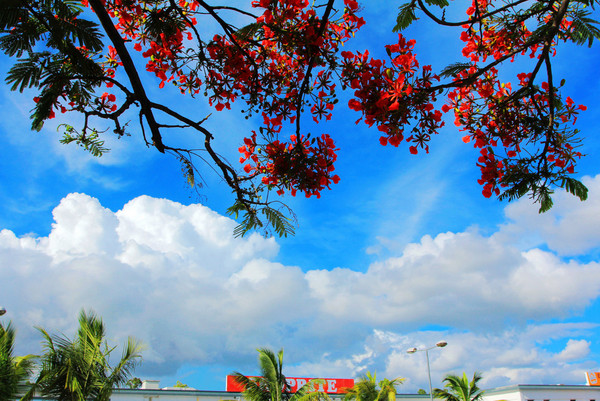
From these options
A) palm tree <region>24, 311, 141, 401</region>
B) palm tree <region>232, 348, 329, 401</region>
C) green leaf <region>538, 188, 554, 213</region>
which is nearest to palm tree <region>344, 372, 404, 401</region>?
palm tree <region>232, 348, 329, 401</region>

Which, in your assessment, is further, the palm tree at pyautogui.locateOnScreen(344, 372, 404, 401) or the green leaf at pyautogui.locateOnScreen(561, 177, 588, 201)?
the palm tree at pyautogui.locateOnScreen(344, 372, 404, 401)

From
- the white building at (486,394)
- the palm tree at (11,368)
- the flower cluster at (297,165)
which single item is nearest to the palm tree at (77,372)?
the palm tree at (11,368)

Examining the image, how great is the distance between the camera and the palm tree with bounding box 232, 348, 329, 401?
17703 millimetres

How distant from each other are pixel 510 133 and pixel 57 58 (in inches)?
132

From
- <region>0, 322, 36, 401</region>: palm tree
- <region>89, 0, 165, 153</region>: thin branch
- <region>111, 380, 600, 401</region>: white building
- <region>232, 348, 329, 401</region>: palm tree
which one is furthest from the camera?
<region>111, 380, 600, 401</region>: white building

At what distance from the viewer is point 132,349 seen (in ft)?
34.4

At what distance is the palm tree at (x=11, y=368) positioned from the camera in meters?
8.70

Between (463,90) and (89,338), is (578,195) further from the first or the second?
(89,338)

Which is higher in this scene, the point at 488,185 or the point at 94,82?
the point at 94,82

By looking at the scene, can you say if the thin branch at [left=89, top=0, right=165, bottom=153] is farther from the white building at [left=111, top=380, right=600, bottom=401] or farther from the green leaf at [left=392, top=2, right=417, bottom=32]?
the white building at [left=111, top=380, right=600, bottom=401]

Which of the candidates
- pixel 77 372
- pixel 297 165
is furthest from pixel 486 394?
pixel 297 165

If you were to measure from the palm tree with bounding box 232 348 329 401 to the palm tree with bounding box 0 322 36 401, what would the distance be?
959 cm

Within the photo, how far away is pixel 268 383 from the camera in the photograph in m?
18.0

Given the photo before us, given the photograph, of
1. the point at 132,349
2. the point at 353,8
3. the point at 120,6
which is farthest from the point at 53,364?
the point at 353,8
